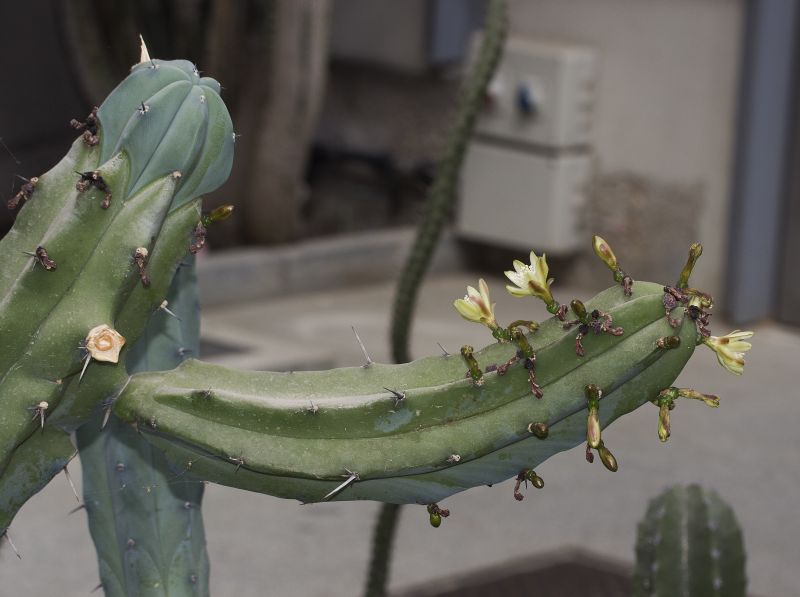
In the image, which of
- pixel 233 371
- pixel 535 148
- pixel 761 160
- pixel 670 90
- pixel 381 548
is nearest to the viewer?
pixel 233 371

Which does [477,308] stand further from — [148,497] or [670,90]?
[670,90]

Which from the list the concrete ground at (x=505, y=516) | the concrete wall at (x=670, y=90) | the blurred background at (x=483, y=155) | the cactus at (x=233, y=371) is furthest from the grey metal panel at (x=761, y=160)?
the cactus at (x=233, y=371)

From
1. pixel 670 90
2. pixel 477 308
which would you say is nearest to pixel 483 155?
pixel 670 90

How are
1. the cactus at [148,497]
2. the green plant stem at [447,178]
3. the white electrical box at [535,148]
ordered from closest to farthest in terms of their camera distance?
1. the cactus at [148,497]
2. the green plant stem at [447,178]
3. the white electrical box at [535,148]

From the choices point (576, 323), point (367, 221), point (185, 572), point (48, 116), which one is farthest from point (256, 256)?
point (576, 323)

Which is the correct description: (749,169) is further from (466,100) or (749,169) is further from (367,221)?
(466,100)

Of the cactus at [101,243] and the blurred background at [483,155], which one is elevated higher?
the cactus at [101,243]

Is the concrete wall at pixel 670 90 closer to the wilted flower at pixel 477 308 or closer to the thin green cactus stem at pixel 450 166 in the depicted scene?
the thin green cactus stem at pixel 450 166
